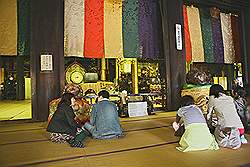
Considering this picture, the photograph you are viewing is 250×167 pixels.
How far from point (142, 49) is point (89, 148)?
4.87m

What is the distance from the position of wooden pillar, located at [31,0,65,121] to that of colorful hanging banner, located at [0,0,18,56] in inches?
19.6

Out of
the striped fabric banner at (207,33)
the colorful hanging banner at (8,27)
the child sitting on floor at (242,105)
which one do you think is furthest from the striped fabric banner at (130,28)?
the child sitting on floor at (242,105)

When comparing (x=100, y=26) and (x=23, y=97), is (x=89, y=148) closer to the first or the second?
(x=100, y=26)

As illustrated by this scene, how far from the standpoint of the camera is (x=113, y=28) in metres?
7.49

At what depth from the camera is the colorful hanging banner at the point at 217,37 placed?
32.0 ft

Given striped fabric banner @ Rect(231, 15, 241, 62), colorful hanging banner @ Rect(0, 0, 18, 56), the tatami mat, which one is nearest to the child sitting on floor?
the tatami mat

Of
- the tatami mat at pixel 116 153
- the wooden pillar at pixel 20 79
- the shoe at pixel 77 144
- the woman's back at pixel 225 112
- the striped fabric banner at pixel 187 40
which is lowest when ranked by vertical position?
the tatami mat at pixel 116 153

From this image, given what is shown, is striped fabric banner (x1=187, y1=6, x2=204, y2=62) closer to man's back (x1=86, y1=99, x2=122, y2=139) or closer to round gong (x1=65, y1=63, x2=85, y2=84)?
round gong (x1=65, y1=63, x2=85, y2=84)

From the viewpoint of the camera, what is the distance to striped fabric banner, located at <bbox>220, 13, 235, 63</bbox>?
1015 centimetres

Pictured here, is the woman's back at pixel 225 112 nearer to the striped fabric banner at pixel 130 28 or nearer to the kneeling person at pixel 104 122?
the kneeling person at pixel 104 122

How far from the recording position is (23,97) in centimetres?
1582

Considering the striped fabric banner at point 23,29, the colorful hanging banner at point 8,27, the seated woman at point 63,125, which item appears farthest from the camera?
the striped fabric banner at point 23,29

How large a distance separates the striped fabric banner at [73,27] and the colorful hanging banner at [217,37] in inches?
219

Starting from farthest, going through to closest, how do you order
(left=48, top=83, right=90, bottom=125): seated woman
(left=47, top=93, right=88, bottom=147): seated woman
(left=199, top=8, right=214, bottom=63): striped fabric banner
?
1. (left=199, top=8, right=214, bottom=63): striped fabric banner
2. (left=48, top=83, right=90, bottom=125): seated woman
3. (left=47, top=93, right=88, bottom=147): seated woman
